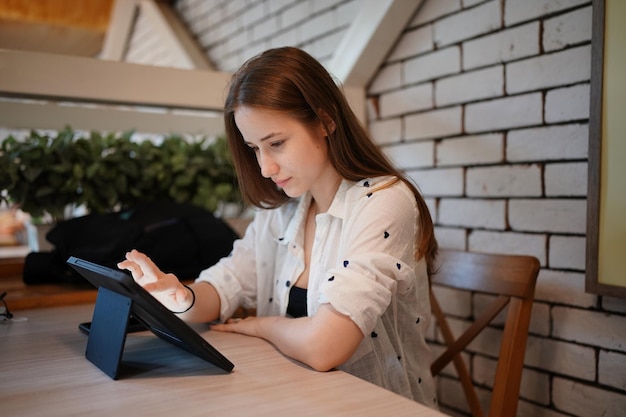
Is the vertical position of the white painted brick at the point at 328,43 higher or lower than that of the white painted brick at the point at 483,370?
higher

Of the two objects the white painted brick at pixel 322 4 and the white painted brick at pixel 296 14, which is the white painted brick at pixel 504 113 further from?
the white painted brick at pixel 296 14

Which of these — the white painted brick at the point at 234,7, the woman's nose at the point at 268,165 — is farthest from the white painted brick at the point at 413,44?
the white painted brick at the point at 234,7

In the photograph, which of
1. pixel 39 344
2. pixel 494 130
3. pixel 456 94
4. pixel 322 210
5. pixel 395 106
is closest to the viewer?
pixel 39 344

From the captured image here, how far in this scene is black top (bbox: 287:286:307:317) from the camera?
150cm

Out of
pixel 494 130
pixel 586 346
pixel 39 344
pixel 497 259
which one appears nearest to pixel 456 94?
pixel 494 130

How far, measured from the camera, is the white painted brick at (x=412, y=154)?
2.10 m

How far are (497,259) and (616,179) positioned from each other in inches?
13.6

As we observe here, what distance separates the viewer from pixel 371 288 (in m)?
1.16

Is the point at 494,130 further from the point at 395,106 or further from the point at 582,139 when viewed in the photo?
the point at 395,106

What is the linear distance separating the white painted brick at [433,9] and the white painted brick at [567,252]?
830mm

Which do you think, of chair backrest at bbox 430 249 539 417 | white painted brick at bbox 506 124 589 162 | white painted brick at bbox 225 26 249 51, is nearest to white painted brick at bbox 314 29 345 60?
white painted brick at bbox 225 26 249 51

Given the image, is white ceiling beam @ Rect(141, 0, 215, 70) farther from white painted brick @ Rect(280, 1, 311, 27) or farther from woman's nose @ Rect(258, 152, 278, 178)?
woman's nose @ Rect(258, 152, 278, 178)

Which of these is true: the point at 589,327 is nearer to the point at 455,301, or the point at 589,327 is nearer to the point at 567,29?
the point at 455,301

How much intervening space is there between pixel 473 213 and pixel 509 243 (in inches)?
6.7
